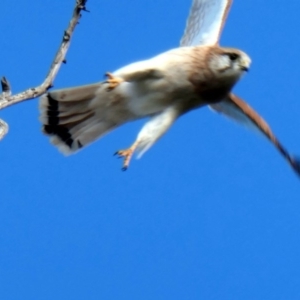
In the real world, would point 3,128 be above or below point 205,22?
below

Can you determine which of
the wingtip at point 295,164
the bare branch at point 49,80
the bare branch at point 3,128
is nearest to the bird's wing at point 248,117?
the wingtip at point 295,164

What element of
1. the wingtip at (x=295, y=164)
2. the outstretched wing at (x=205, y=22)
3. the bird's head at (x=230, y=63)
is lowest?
the wingtip at (x=295, y=164)

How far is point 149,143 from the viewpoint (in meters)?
5.87

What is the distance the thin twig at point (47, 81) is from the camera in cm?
509

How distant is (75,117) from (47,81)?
3.67 ft

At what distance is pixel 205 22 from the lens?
665cm

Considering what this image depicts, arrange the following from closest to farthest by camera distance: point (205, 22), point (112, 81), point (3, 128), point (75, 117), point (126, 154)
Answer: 1. point (3, 128)
2. point (126, 154)
3. point (112, 81)
4. point (75, 117)
5. point (205, 22)

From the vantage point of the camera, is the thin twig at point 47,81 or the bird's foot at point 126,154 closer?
the thin twig at point 47,81

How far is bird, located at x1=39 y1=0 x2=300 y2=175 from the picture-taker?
5688mm

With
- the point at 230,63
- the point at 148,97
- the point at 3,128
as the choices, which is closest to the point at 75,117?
the point at 148,97

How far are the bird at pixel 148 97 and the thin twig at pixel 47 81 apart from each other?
0.58m

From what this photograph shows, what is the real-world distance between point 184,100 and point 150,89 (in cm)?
21

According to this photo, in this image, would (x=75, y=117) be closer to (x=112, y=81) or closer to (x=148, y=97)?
(x=112, y=81)

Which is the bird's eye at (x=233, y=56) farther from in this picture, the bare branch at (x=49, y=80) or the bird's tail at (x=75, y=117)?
the bare branch at (x=49, y=80)
